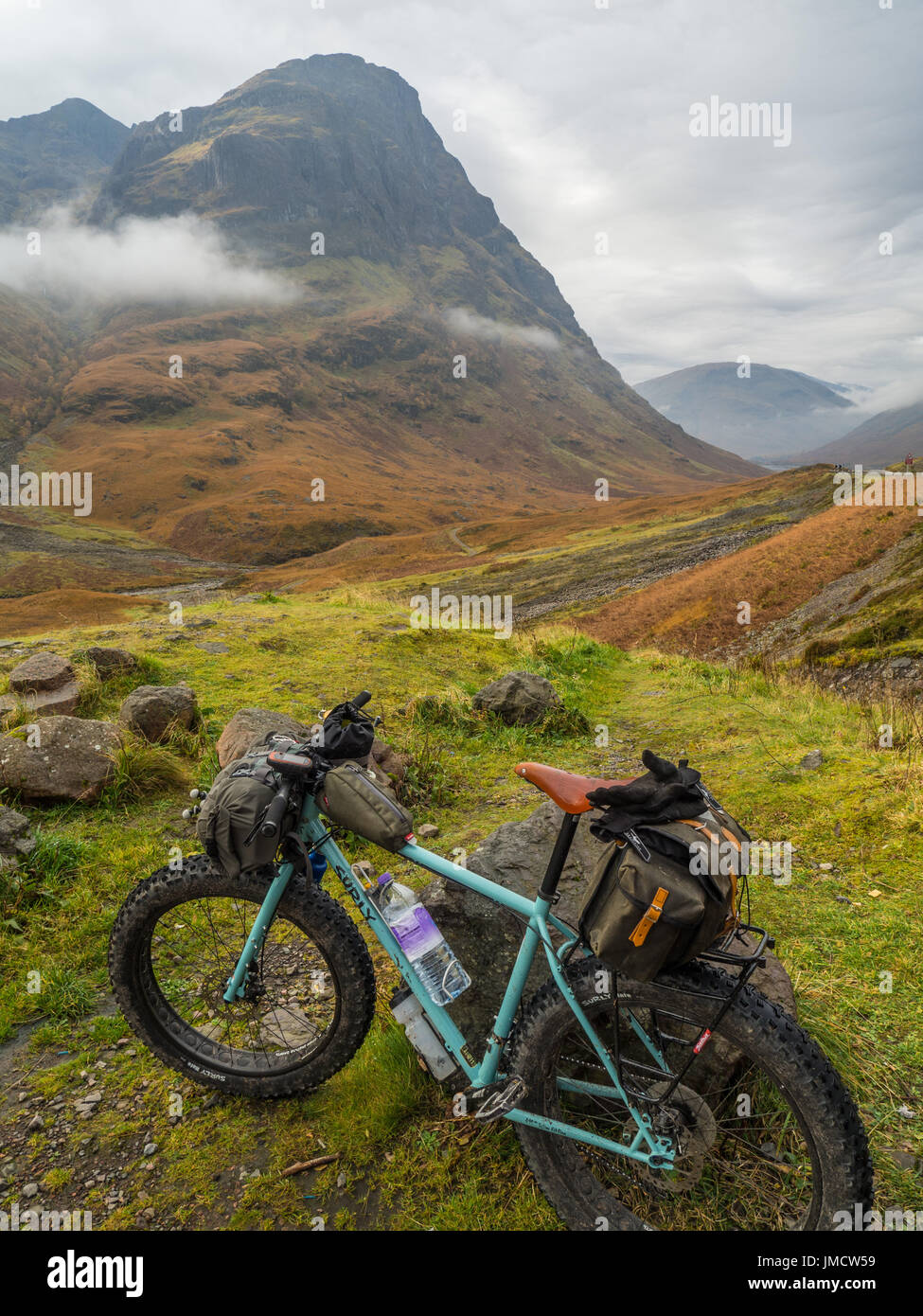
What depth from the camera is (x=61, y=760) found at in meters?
6.16

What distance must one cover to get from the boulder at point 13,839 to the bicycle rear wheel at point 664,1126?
436 cm

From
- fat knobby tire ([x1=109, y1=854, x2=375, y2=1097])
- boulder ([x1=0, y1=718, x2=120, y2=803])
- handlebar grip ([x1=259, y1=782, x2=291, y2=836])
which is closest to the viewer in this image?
handlebar grip ([x1=259, y1=782, x2=291, y2=836])

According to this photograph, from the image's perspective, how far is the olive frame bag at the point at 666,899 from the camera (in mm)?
2207

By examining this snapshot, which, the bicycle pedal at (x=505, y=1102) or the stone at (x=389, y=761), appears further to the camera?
the stone at (x=389, y=761)

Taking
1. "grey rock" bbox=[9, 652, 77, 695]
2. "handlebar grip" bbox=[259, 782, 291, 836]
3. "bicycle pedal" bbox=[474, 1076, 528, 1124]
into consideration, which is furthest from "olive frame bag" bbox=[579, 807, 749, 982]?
"grey rock" bbox=[9, 652, 77, 695]

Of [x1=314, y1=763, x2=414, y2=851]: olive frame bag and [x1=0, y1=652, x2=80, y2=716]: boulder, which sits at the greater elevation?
[x1=0, y1=652, x2=80, y2=716]: boulder

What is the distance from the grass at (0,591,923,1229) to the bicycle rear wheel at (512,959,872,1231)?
27cm

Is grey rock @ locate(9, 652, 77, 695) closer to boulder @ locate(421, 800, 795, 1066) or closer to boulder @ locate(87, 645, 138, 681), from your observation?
boulder @ locate(87, 645, 138, 681)

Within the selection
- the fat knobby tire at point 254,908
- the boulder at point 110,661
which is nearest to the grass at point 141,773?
the boulder at point 110,661

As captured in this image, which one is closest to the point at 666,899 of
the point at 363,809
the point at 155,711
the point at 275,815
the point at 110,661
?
the point at 363,809

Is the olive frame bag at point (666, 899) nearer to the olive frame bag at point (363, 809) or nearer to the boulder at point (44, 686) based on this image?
the olive frame bag at point (363, 809)

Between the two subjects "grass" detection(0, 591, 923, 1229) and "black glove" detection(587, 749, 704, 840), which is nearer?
"black glove" detection(587, 749, 704, 840)

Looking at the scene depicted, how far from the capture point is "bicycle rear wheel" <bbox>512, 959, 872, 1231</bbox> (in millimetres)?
2633
